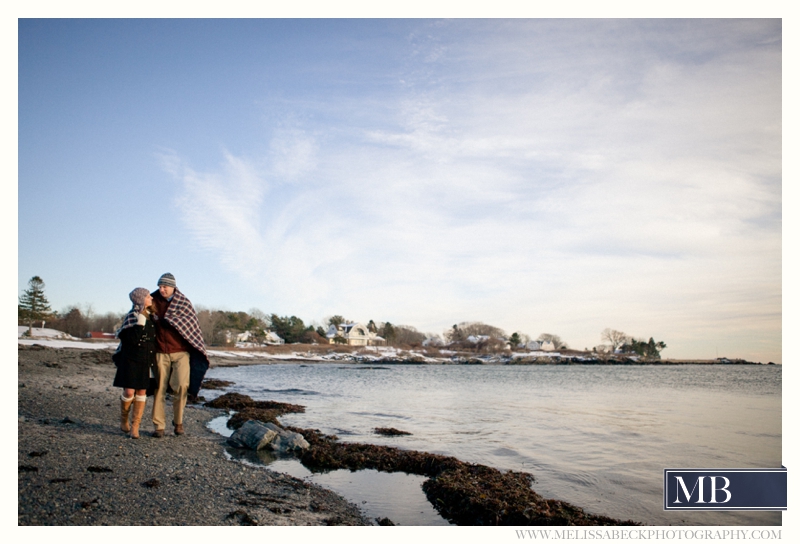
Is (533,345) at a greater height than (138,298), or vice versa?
(138,298)

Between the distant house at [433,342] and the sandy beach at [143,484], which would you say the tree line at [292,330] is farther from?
the sandy beach at [143,484]

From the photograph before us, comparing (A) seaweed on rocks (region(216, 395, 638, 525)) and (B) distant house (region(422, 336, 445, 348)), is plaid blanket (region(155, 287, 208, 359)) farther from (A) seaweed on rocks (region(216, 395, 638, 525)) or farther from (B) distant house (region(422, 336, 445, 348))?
(B) distant house (region(422, 336, 445, 348))

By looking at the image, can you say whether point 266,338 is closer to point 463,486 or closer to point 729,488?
point 463,486

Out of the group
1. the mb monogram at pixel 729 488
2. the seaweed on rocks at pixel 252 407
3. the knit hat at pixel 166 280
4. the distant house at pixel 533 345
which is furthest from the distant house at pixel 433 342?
the mb monogram at pixel 729 488

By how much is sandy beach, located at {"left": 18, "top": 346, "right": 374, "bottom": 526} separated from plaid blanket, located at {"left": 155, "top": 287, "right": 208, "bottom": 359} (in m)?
1.68

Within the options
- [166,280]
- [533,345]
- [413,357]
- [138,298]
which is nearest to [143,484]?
[138,298]

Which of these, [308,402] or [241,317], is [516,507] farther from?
[241,317]

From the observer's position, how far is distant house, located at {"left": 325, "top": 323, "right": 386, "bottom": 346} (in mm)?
105438

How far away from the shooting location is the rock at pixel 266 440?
9.05 m

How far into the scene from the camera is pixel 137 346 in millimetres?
6766

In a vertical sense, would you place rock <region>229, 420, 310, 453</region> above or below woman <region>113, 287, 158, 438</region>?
below

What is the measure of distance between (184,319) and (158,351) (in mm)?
608

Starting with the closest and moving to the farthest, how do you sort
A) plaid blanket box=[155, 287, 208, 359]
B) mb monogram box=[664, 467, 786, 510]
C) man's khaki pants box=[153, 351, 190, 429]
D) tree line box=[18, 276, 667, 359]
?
mb monogram box=[664, 467, 786, 510], plaid blanket box=[155, 287, 208, 359], man's khaki pants box=[153, 351, 190, 429], tree line box=[18, 276, 667, 359]

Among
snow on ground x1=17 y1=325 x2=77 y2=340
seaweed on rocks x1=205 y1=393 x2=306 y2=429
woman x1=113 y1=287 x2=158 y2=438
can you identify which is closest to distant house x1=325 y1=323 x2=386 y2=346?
snow on ground x1=17 y1=325 x2=77 y2=340
